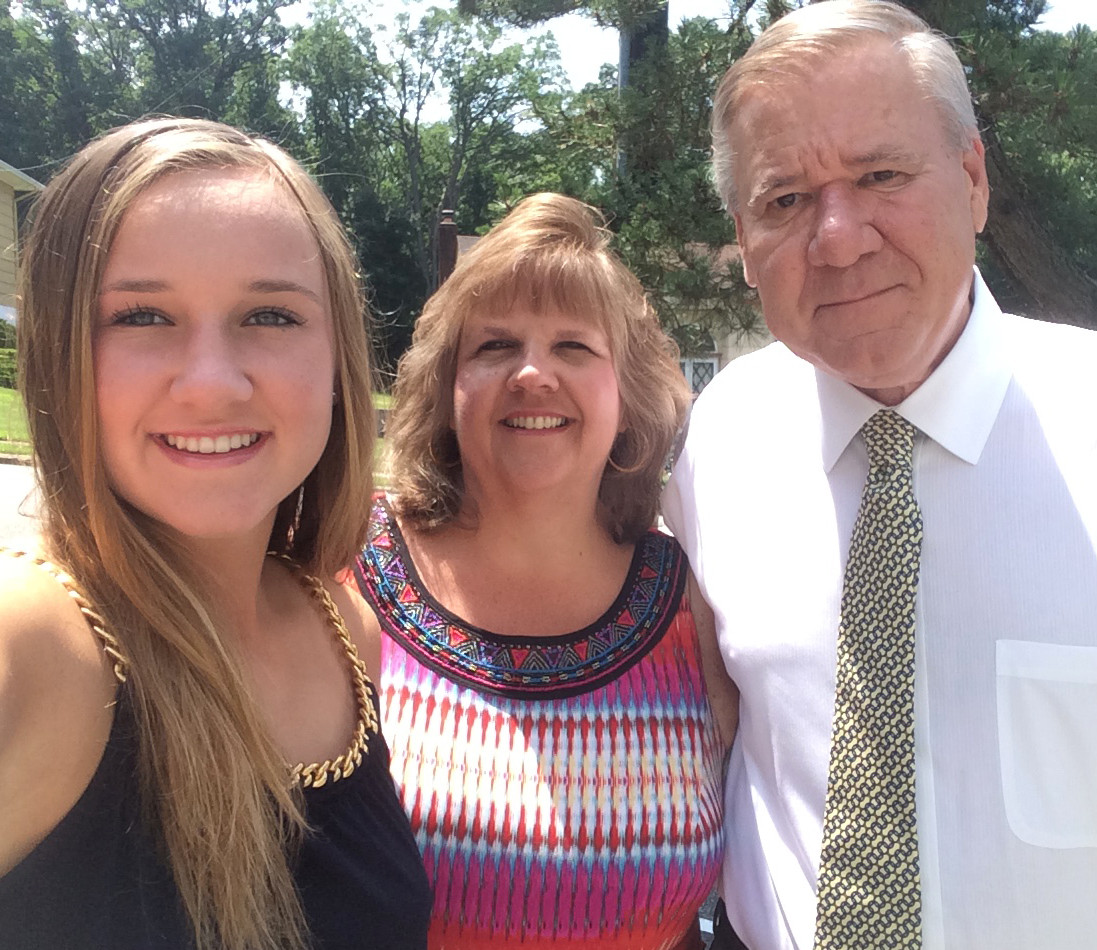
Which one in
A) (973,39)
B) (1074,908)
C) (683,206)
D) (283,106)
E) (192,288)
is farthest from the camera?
(283,106)

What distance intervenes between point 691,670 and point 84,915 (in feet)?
4.24

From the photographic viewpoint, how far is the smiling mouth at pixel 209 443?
118 cm

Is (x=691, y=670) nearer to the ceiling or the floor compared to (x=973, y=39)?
nearer to the floor

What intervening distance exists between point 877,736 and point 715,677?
52 centimetres

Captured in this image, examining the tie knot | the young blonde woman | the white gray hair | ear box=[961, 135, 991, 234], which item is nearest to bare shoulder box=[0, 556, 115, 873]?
the young blonde woman

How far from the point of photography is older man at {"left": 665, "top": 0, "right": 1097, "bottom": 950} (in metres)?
1.51

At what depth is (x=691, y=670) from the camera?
6.73ft

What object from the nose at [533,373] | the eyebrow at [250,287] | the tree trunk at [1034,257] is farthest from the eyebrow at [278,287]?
the tree trunk at [1034,257]

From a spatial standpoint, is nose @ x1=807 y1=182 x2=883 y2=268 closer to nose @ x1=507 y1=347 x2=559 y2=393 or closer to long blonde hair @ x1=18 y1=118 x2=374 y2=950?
nose @ x1=507 y1=347 x2=559 y2=393

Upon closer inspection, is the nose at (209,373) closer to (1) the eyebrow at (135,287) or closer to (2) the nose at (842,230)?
(1) the eyebrow at (135,287)

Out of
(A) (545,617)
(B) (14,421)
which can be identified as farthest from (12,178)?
(B) (14,421)

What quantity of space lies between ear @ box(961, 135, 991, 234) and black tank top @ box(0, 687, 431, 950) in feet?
4.94

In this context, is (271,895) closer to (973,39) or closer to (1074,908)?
(1074,908)

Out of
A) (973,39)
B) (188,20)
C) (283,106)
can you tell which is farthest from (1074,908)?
(188,20)
